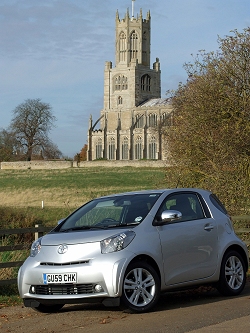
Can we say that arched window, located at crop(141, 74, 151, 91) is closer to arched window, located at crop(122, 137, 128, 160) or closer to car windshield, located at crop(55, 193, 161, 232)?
arched window, located at crop(122, 137, 128, 160)

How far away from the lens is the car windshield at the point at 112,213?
32.0ft

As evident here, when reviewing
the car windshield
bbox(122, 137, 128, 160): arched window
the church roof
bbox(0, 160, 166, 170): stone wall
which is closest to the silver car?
the car windshield

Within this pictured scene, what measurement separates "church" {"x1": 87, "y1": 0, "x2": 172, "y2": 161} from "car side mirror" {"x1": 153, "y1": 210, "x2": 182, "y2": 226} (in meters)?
113

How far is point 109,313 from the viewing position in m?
9.21

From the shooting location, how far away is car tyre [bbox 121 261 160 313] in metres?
8.95

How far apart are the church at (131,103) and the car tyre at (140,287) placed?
372 ft

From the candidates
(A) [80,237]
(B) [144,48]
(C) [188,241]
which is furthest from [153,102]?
(A) [80,237]

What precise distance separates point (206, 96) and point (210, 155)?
6.30ft

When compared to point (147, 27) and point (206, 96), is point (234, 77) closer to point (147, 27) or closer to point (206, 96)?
point (206, 96)

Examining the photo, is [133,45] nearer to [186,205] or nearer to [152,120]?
[152,120]

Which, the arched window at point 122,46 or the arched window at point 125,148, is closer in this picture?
the arched window at point 125,148

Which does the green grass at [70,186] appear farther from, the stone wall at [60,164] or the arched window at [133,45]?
the arched window at [133,45]

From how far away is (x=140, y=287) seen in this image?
906 cm

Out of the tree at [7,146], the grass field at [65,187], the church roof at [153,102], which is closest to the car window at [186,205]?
the grass field at [65,187]
